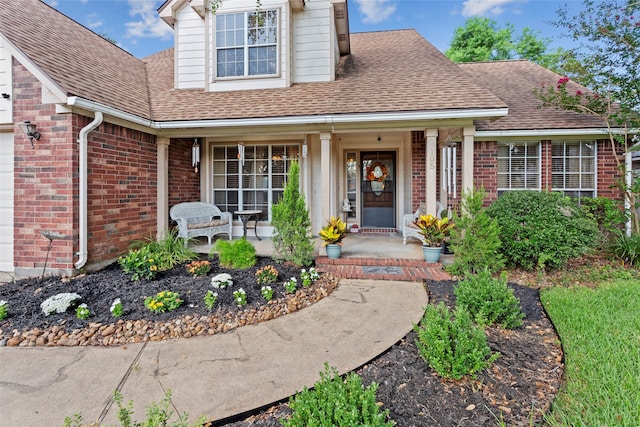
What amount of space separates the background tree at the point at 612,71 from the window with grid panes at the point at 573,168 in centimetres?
49

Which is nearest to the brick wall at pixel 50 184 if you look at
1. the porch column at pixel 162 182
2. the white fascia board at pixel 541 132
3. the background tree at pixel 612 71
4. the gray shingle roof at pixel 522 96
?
the porch column at pixel 162 182

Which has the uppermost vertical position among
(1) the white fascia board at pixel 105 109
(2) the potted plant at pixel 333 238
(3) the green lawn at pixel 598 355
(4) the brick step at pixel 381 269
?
(1) the white fascia board at pixel 105 109

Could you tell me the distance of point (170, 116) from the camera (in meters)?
6.58

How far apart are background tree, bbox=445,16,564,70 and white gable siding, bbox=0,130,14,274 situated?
859 inches

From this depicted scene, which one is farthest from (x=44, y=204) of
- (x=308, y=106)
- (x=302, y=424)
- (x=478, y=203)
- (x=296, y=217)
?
(x=478, y=203)

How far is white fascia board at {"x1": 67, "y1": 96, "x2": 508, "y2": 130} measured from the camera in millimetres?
5434

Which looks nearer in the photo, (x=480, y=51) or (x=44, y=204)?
(x=44, y=204)

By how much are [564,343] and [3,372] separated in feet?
16.5

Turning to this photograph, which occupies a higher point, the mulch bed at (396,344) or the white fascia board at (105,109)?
the white fascia board at (105,109)

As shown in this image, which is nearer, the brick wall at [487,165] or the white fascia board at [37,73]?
the white fascia board at [37,73]

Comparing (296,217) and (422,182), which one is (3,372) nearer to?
(296,217)

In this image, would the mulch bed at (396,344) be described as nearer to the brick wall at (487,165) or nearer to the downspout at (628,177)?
the brick wall at (487,165)

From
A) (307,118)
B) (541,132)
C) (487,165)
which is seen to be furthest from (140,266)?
(541,132)

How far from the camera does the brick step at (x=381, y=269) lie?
5023 mm
